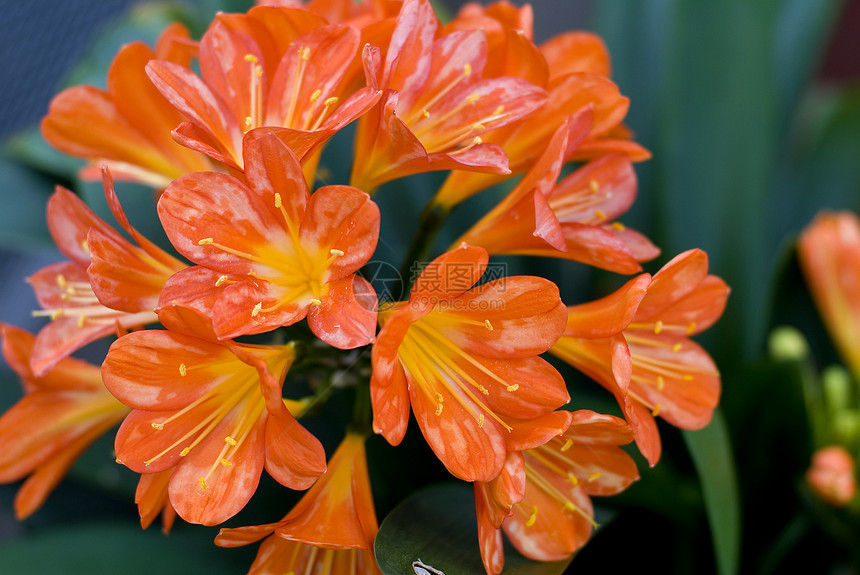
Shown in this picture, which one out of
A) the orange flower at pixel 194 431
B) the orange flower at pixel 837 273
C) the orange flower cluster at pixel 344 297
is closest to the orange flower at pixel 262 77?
the orange flower cluster at pixel 344 297

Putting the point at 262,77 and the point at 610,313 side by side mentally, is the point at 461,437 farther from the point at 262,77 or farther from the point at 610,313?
the point at 262,77

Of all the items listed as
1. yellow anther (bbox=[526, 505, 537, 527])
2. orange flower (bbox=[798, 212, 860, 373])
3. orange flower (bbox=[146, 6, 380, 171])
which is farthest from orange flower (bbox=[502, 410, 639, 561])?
orange flower (bbox=[798, 212, 860, 373])

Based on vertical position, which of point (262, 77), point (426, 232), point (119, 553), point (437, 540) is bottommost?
point (119, 553)

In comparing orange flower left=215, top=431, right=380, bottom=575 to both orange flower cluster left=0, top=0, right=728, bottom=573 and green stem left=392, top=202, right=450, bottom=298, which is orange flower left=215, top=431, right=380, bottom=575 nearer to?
orange flower cluster left=0, top=0, right=728, bottom=573

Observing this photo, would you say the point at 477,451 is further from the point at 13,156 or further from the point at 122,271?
the point at 13,156

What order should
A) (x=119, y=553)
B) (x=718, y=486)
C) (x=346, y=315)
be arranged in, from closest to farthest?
(x=346, y=315)
(x=718, y=486)
(x=119, y=553)

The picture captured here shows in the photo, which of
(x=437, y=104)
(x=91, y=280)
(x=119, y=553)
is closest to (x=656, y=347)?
(x=437, y=104)

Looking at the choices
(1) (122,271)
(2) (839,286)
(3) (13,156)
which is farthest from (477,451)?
(3) (13,156)
